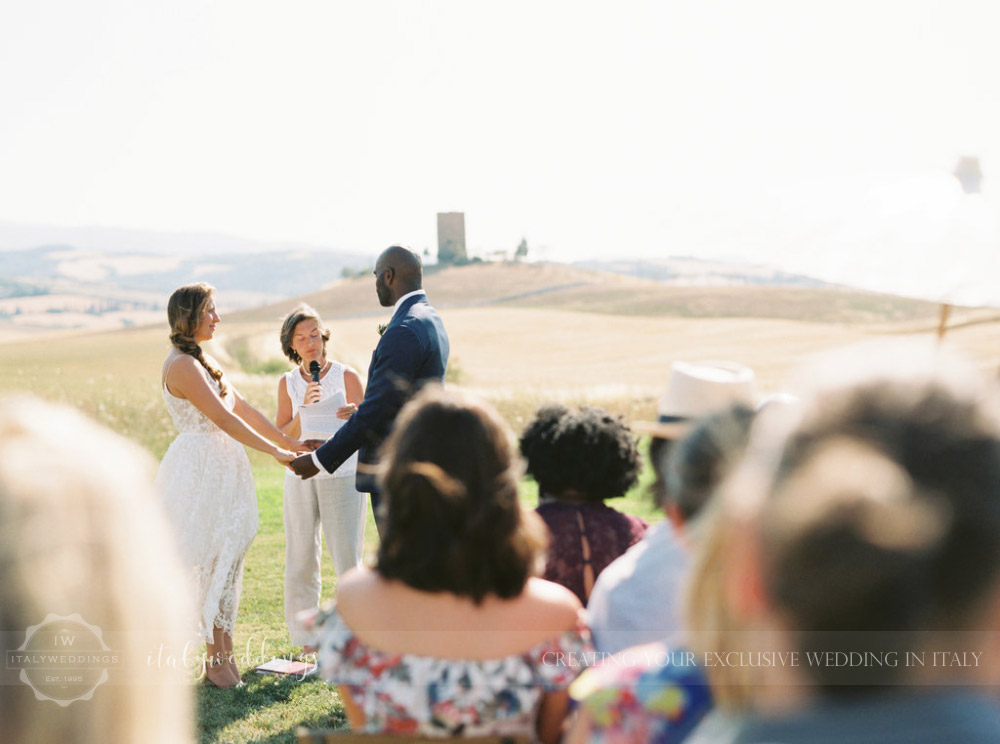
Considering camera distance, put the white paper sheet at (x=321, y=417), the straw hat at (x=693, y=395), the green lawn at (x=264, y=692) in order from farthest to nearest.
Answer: the white paper sheet at (x=321, y=417) → the green lawn at (x=264, y=692) → the straw hat at (x=693, y=395)

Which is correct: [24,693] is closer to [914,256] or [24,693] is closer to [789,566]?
[789,566]

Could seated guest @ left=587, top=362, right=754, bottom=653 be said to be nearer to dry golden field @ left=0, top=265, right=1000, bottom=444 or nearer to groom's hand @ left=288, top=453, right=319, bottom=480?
groom's hand @ left=288, top=453, right=319, bottom=480

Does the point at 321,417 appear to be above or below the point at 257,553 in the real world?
above

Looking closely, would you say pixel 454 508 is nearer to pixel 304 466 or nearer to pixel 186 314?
pixel 304 466

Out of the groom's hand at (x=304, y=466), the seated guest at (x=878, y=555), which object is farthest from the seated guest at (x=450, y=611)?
the groom's hand at (x=304, y=466)

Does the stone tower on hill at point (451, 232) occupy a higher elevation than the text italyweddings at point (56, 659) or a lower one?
higher

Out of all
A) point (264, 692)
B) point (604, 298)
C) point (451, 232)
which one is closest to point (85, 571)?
point (264, 692)

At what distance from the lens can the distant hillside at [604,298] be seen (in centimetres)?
5656

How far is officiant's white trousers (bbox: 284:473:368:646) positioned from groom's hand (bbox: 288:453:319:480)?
27 cm

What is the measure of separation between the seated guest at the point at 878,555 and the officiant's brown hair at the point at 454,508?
1331mm

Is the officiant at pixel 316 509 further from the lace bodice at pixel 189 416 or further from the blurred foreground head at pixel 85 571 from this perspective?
the blurred foreground head at pixel 85 571

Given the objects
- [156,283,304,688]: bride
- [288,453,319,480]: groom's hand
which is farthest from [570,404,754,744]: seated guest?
[156,283,304,688]: bride

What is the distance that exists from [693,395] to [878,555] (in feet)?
6.76

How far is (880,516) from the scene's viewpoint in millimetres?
932
